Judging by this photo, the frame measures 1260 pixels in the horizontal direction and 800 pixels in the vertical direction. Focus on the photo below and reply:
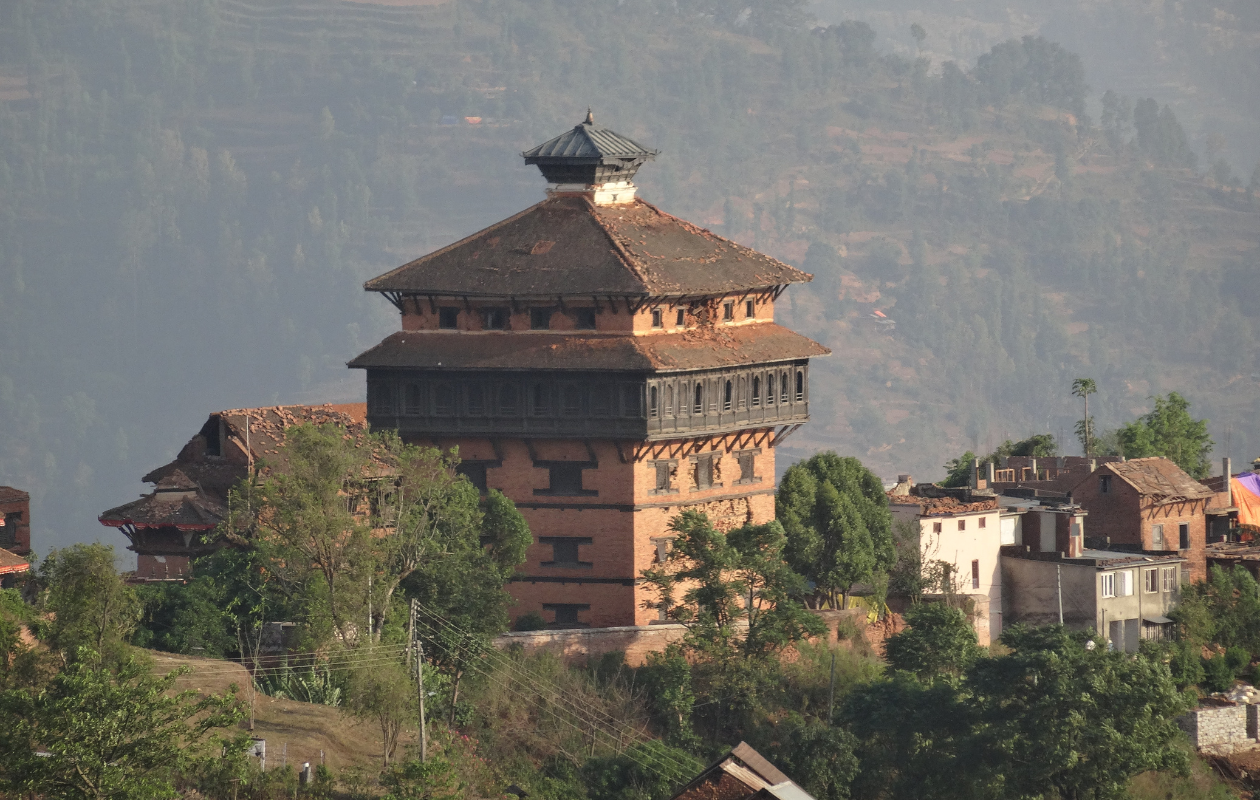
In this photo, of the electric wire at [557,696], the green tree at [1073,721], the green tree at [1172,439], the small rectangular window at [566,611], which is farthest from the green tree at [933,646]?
the green tree at [1172,439]

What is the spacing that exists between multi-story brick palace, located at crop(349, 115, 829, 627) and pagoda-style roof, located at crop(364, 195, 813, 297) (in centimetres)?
7

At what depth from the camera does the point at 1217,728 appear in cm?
8650

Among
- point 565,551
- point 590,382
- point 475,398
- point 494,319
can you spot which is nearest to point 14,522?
point 475,398

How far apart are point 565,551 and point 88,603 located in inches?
803

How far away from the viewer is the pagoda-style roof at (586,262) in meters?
81.1

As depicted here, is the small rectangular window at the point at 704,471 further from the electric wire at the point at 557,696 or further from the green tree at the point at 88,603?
the green tree at the point at 88,603

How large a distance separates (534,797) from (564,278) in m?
17.5

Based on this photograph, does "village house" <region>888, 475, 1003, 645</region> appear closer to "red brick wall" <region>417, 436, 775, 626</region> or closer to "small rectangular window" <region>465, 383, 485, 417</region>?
"red brick wall" <region>417, 436, 775, 626</region>

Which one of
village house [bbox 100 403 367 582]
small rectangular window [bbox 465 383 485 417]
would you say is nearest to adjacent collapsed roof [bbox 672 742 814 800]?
village house [bbox 100 403 367 582]

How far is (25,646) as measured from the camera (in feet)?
199

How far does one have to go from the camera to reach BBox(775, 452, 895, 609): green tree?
276 feet

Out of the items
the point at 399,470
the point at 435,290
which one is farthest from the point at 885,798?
the point at 435,290

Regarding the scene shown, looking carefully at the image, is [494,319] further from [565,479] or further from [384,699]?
[384,699]

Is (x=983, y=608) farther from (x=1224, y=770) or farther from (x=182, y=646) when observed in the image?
(x=182, y=646)
